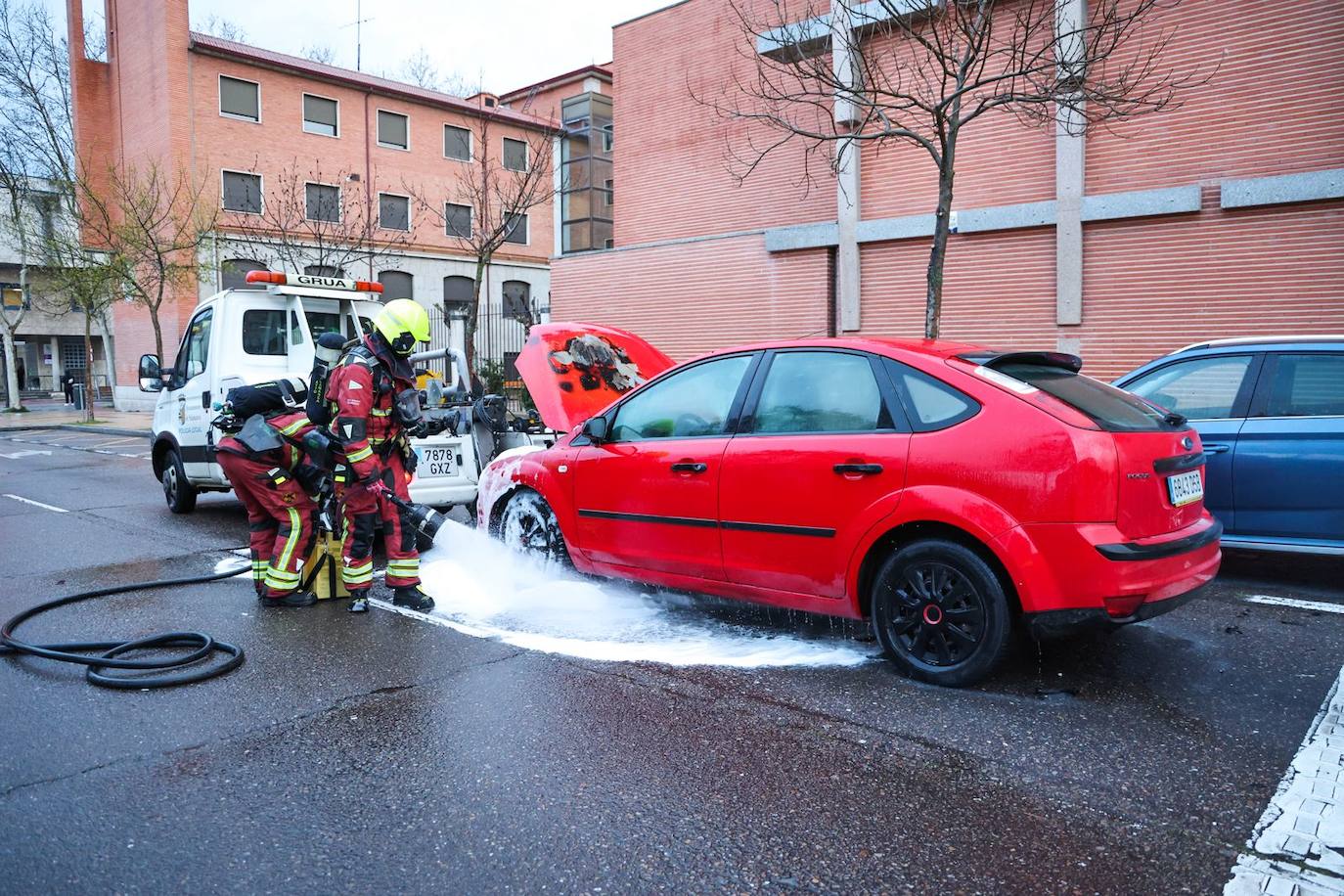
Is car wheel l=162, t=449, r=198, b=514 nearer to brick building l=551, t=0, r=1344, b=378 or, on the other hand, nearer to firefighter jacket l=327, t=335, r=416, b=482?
firefighter jacket l=327, t=335, r=416, b=482

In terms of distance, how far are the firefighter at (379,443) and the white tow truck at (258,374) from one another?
5.97 feet

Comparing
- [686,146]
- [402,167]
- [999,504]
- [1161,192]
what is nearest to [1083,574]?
[999,504]

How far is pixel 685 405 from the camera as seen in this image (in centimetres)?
552

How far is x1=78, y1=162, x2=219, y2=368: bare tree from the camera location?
2466 cm

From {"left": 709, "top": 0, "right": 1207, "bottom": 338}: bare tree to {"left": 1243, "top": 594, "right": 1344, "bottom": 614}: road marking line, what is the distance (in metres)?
5.15

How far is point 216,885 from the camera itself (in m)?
2.84

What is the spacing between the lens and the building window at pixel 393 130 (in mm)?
34438

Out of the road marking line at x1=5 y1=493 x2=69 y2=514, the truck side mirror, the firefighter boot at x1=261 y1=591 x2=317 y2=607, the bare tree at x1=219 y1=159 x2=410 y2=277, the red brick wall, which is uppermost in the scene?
the bare tree at x1=219 y1=159 x2=410 y2=277

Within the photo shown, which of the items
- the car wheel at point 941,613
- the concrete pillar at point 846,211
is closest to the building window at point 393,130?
the concrete pillar at point 846,211

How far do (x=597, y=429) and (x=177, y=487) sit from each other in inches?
246

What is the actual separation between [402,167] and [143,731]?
110ft

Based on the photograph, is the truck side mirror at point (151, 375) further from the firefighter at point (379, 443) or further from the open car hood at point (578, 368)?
the firefighter at point (379, 443)

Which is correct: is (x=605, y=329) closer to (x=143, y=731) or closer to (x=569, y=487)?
(x=569, y=487)

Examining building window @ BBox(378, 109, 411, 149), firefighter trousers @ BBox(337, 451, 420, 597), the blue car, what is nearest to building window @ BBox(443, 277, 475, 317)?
building window @ BBox(378, 109, 411, 149)
